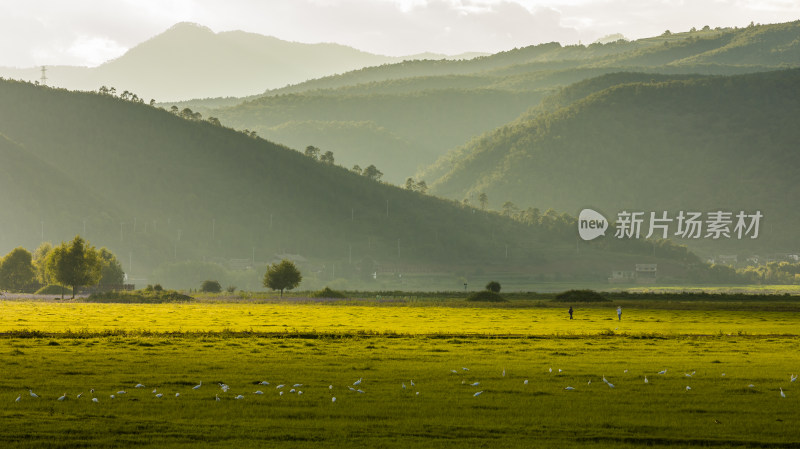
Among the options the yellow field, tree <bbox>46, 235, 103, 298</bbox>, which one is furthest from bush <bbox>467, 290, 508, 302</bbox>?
tree <bbox>46, 235, 103, 298</bbox>

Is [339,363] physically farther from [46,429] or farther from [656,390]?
[46,429]

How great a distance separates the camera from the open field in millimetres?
23969

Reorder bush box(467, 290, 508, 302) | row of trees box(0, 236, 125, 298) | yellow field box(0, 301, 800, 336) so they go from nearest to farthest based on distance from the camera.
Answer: yellow field box(0, 301, 800, 336) < bush box(467, 290, 508, 302) < row of trees box(0, 236, 125, 298)

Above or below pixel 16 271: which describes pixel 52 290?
below

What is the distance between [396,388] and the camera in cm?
3256

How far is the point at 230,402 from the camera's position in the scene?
28.9 m

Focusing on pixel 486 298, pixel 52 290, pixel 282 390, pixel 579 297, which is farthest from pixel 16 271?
pixel 282 390

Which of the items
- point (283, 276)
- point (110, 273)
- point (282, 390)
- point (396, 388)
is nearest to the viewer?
point (282, 390)

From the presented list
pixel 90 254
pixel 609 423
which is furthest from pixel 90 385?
pixel 90 254

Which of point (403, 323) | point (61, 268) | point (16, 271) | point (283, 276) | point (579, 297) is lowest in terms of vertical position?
point (403, 323)

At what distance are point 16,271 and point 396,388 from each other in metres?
139

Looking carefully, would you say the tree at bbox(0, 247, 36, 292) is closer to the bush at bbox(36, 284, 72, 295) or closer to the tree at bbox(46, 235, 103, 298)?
the bush at bbox(36, 284, 72, 295)

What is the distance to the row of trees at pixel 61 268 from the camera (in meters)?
132

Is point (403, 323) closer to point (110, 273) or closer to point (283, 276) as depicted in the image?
point (283, 276)
